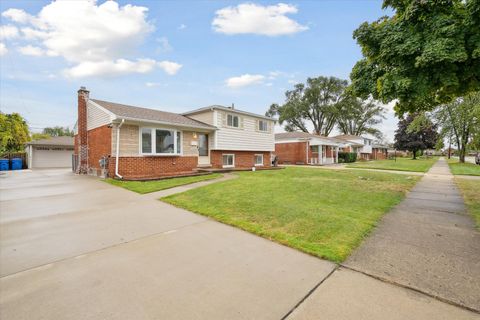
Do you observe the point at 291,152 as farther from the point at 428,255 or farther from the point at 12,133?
the point at 12,133

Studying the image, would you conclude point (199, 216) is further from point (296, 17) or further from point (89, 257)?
point (296, 17)

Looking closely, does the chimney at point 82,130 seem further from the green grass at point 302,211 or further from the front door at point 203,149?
the green grass at point 302,211

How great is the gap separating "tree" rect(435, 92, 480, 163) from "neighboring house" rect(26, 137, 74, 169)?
40131 mm

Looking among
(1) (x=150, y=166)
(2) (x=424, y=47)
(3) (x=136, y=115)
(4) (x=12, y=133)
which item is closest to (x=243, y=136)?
(1) (x=150, y=166)

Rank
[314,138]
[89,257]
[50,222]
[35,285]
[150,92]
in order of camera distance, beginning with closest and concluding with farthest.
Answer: [35,285], [89,257], [50,222], [150,92], [314,138]

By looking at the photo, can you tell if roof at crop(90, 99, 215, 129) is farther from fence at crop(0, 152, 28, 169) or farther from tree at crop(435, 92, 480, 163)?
tree at crop(435, 92, 480, 163)

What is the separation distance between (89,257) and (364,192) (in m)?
8.61

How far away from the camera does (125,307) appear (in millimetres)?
2207

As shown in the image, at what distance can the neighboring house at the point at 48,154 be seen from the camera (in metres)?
22.0

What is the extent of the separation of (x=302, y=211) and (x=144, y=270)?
12.4ft

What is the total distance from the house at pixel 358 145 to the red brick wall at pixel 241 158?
26347 mm

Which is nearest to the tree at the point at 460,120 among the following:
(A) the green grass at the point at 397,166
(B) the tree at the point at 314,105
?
(A) the green grass at the point at 397,166

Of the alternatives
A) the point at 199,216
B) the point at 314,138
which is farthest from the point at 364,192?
the point at 314,138

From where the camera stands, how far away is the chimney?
47.1 ft
